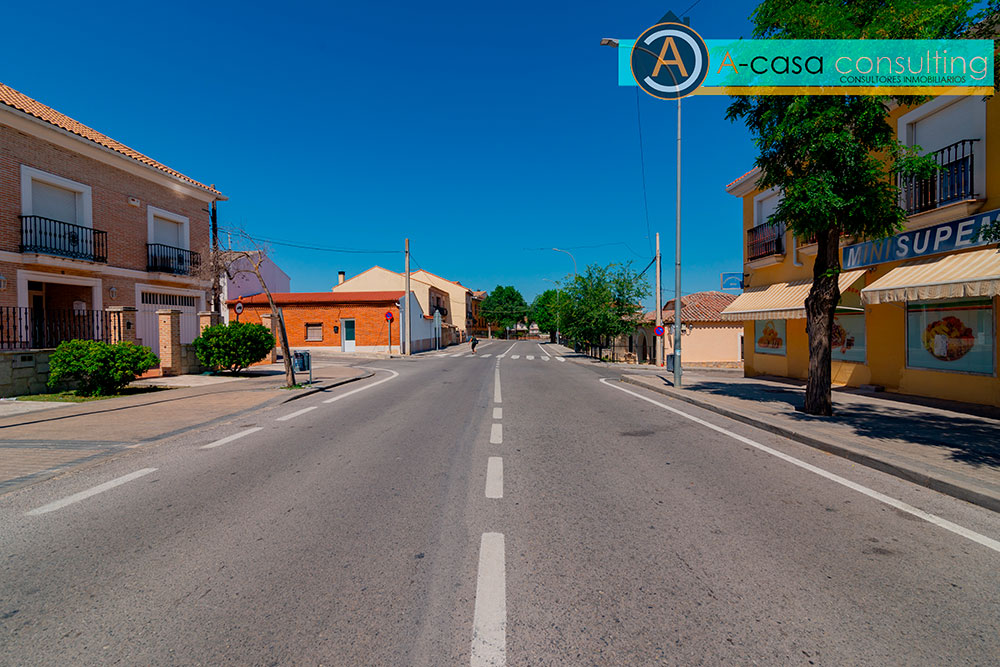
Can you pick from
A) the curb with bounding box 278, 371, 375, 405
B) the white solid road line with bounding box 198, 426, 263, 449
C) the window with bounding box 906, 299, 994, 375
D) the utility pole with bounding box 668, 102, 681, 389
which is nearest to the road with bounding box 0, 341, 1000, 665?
the white solid road line with bounding box 198, 426, 263, 449

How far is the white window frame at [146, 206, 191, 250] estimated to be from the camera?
Result: 18562 mm

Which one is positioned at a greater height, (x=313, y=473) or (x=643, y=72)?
(x=643, y=72)

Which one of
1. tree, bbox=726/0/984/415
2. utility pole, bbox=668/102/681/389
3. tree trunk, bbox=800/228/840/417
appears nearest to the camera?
tree, bbox=726/0/984/415

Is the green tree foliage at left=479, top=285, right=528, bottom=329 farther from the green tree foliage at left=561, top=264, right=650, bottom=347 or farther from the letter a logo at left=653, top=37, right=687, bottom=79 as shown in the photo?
the letter a logo at left=653, top=37, right=687, bottom=79

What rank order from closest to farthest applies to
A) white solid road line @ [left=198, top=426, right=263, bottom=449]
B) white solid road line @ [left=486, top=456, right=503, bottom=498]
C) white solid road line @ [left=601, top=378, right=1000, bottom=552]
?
white solid road line @ [left=601, top=378, right=1000, bottom=552] → white solid road line @ [left=486, top=456, right=503, bottom=498] → white solid road line @ [left=198, top=426, right=263, bottom=449]

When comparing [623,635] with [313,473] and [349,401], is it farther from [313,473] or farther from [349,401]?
[349,401]

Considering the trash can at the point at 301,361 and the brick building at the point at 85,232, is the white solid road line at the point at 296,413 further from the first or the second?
the brick building at the point at 85,232

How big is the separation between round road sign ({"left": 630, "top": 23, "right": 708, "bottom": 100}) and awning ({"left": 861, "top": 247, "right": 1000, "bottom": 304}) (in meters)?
5.68

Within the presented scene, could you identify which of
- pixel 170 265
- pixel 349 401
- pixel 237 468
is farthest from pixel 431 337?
pixel 237 468

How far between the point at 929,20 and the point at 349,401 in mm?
12690

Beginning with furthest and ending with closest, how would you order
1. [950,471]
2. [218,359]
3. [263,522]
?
1. [218,359]
2. [950,471]
3. [263,522]

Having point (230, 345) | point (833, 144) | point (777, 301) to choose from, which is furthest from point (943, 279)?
point (230, 345)

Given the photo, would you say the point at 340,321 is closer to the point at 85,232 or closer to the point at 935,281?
the point at 85,232

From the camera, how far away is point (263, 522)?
153 inches
